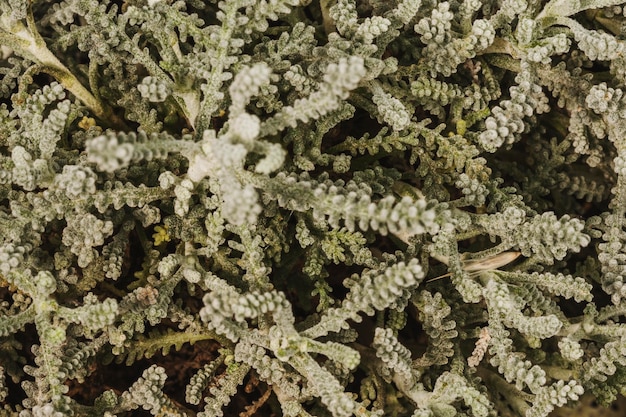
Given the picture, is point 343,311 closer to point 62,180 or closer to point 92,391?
point 62,180

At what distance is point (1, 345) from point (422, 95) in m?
1.54

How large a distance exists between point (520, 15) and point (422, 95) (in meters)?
0.39

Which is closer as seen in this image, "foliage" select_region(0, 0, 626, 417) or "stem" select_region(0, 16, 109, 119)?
"foliage" select_region(0, 0, 626, 417)

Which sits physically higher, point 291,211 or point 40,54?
point 40,54

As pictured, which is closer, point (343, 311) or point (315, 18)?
point (343, 311)

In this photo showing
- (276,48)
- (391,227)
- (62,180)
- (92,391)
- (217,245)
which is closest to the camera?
(391,227)

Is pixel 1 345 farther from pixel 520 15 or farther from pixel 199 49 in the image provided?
pixel 520 15

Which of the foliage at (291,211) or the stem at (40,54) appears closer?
the foliage at (291,211)

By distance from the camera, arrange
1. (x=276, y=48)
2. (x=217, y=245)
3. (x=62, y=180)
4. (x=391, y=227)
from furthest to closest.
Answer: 1. (x=276, y=48)
2. (x=217, y=245)
3. (x=62, y=180)
4. (x=391, y=227)

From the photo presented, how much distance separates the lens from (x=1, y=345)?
230 cm

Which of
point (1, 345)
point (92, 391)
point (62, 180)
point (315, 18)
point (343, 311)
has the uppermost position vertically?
point (315, 18)

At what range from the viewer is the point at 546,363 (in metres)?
2.62

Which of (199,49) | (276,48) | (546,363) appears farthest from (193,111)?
(546,363)

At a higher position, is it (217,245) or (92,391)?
(217,245)
